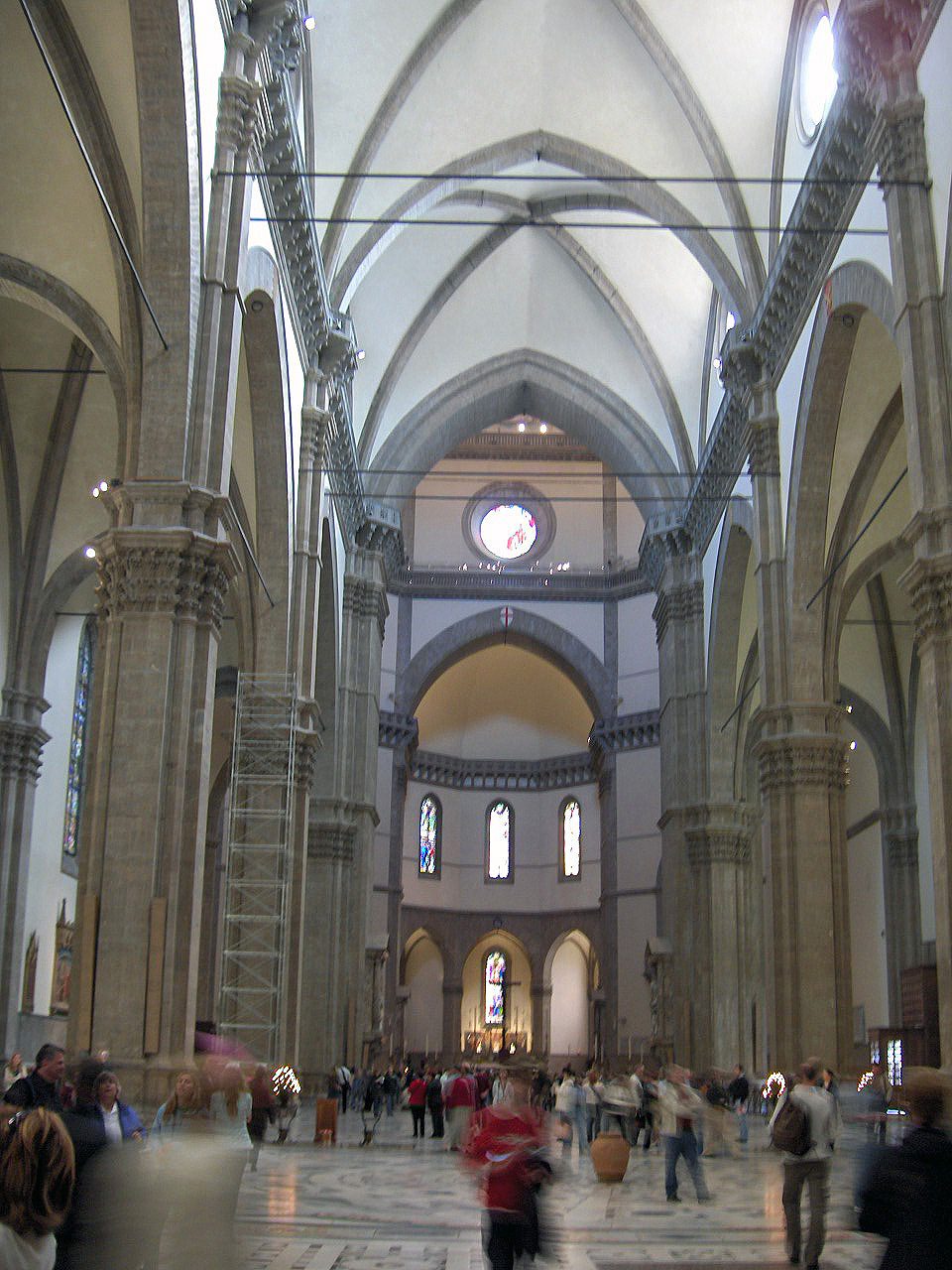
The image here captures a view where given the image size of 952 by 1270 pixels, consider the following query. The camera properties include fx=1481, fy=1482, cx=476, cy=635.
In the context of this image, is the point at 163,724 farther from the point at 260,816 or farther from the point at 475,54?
the point at 475,54

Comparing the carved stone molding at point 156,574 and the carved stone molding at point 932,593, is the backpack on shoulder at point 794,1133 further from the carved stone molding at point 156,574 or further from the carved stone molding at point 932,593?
the carved stone molding at point 156,574

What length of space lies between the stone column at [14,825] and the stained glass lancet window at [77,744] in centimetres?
280

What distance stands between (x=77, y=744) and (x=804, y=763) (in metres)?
12.1

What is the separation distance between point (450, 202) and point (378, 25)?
5.22 m

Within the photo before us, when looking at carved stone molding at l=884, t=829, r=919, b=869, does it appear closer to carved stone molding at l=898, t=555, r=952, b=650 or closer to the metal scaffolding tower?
the metal scaffolding tower

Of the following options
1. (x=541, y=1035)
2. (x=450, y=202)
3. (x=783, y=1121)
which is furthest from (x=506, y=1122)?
(x=541, y=1035)

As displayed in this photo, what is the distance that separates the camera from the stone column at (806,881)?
1862 cm

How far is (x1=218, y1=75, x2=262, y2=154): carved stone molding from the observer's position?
1473cm

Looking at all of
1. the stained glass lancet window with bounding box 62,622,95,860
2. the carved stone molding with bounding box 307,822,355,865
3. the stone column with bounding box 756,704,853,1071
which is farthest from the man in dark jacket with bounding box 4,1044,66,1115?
the carved stone molding with bounding box 307,822,355,865

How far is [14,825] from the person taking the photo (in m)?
20.8

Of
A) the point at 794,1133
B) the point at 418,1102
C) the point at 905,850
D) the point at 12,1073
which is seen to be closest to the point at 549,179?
the point at 418,1102

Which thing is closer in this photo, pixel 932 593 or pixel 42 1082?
pixel 42 1082

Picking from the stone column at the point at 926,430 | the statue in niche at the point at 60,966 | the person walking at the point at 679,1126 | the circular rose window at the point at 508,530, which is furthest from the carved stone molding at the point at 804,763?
the circular rose window at the point at 508,530

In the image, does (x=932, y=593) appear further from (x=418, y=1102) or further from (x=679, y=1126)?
(x=418, y=1102)
